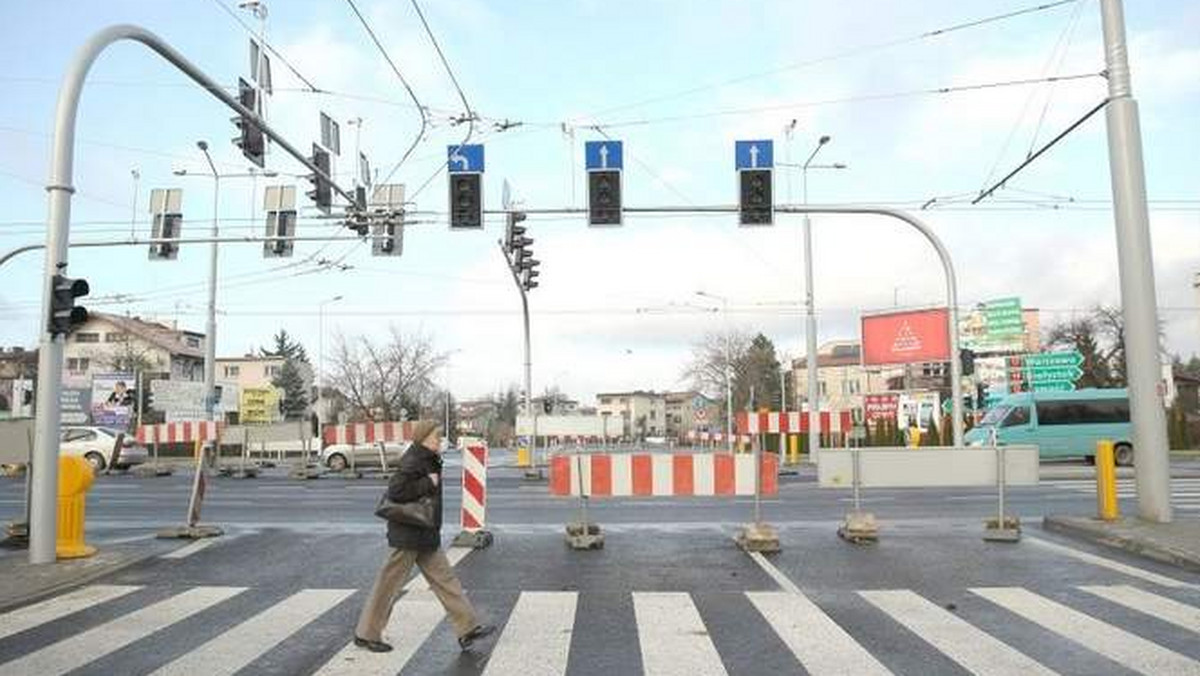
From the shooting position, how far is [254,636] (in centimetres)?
791

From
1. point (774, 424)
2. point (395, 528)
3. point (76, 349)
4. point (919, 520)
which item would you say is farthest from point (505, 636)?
point (76, 349)

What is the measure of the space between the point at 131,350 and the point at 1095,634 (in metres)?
92.6

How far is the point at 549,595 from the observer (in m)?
9.61

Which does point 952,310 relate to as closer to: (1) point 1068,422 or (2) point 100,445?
(1) point 1068,422

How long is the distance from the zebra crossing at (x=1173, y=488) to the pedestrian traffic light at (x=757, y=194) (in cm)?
812

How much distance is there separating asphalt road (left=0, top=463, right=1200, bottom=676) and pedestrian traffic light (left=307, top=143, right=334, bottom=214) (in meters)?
6.15

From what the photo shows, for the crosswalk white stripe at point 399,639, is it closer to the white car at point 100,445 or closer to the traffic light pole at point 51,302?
the traffic light pole at point 51,302

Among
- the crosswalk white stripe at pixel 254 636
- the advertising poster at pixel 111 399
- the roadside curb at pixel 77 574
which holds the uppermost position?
the advertising poster at pixel 111 399

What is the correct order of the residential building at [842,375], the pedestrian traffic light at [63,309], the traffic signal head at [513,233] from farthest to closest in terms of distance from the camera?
the residential building at [842,375] < the traffic signal head at [513,233] < the pedestrian traffic light at [63,309]

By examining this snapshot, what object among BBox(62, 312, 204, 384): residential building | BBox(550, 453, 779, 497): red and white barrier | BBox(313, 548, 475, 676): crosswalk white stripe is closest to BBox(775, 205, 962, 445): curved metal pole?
BBox(550, 453, 779, 497): red and white barrier

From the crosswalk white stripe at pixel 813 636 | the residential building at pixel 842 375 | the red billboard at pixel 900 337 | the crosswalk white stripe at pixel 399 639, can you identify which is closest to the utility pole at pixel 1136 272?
the crosswalk white stripe at pixel 813 636

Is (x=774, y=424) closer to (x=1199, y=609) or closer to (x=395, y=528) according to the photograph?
(x=1199, y=609)

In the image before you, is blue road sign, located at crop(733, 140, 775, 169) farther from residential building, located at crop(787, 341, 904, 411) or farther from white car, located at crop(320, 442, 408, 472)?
residential building, located at crop(787, 341, 904, 411)

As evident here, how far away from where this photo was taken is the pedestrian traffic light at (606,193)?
20250 millimetres
